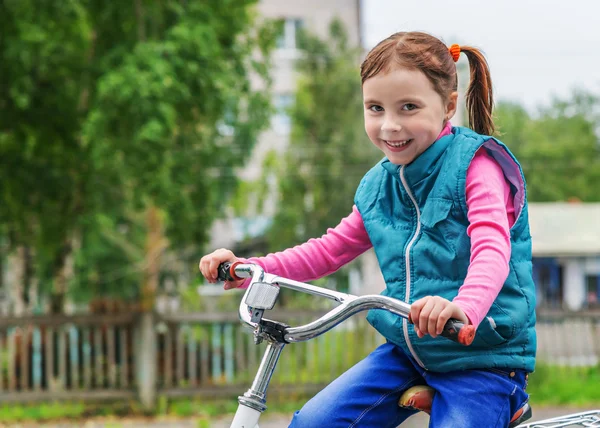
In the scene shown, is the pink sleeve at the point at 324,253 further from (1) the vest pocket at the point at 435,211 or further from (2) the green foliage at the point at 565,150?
(2) the green foliage at the point at 565,150

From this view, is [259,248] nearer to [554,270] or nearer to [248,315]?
[554,270]

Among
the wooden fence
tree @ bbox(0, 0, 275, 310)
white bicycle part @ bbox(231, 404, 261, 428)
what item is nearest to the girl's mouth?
white bicycle part @ bbox(231, 404, 261, 428)

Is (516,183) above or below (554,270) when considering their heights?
above

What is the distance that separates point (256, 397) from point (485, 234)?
2.17ft

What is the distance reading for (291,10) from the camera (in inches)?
1050

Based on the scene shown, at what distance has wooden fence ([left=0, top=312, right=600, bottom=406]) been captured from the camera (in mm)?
8797

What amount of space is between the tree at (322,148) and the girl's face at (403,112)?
1723 centimetres

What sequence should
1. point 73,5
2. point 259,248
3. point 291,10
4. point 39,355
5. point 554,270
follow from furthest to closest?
point 554,270
point 291,10
point 259,248
point 39,355
point 73,5

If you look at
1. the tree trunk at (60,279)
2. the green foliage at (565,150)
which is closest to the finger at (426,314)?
the tree trunk at (60,279)

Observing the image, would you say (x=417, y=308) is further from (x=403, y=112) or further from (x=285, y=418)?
(x=285, y=418)

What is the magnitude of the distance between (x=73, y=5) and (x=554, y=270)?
82.6ft

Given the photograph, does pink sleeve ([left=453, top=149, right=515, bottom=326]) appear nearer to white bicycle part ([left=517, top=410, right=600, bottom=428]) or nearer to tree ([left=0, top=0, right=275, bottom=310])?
white bicycle part ([left=517, top=410, right=600, bottom=428])

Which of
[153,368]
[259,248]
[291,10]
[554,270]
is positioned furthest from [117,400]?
[554,270]

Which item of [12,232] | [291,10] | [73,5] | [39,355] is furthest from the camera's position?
[291,10]
